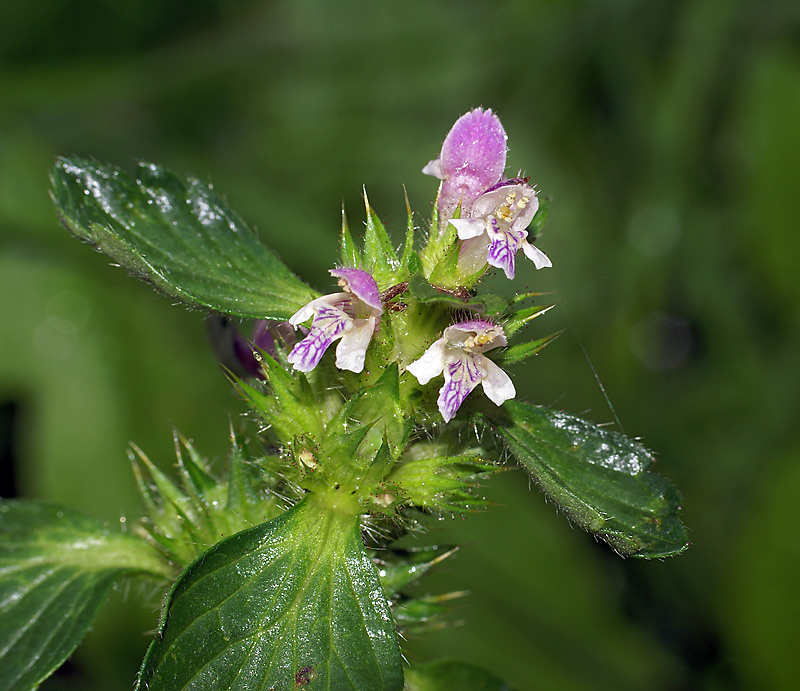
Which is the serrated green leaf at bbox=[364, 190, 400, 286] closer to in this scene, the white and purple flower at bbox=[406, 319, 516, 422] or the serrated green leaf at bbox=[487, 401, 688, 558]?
the white and purple flower at bbox=[406, 319, 516, 422]

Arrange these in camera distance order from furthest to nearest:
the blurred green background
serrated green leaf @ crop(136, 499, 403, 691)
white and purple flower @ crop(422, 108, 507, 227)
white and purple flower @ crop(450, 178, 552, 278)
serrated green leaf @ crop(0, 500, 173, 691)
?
the blurred green background → serrated green leaf @ crop(0, 500, 173, 691) → white and purple flower @ crop(422, 108, 507, 227) → white and purple flower @ crop(450, 178, 552, 278) → serrated green leaf @ crop(136, 499, 403, 691)

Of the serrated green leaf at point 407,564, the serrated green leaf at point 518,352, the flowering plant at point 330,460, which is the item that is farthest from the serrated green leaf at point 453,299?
the serrated green leaf at point 407,564

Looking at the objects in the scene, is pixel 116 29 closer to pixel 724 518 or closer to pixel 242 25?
pixel 242 25

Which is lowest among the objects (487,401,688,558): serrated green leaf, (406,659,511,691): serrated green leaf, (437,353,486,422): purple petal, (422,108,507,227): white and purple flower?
(406,659,511,691): serrated green leaf

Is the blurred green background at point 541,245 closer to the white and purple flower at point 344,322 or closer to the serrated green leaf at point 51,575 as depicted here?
the serrated green leaf at point 51,575

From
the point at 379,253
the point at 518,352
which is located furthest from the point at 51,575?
the point at 518,352

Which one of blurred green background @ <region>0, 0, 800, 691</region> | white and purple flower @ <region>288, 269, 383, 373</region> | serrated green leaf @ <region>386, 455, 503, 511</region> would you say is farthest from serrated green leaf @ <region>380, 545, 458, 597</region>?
blurred green background @ <region>0, 0, 800, 691</region>
